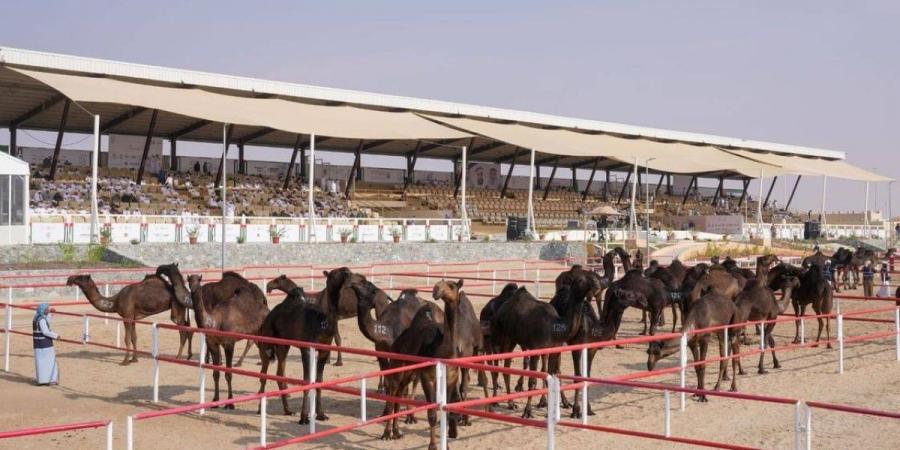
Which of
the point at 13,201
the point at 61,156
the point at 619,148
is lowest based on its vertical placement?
the point at 13,201

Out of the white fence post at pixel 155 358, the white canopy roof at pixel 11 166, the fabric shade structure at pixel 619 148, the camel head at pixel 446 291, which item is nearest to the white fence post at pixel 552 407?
the camel head at pixel 446 291

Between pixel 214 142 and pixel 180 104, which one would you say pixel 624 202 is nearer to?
pixel 214 142

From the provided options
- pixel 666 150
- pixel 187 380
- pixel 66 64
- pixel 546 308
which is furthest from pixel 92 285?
pixel 666 150

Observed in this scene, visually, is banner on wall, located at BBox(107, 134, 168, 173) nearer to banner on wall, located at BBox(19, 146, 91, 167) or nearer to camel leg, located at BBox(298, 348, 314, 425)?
banner on wall, located at BBox(19, 146, 91, 167)

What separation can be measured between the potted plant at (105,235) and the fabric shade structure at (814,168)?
158 ft

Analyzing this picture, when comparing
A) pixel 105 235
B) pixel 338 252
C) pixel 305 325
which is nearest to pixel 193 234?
pixel 105 235

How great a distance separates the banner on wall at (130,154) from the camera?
48.7 m

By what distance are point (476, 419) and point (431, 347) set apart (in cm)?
188

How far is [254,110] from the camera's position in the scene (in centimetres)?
4453

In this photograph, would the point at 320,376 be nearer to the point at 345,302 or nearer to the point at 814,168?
the point at 345,302

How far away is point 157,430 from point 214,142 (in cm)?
4656

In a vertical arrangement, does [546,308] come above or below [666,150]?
below

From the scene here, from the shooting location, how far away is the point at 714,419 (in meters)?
12.1

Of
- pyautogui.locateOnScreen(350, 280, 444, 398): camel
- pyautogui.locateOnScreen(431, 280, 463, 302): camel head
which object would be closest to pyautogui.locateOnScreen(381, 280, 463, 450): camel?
pyautogui.locateOnScreen(431, 280, 463, 302): camel head
